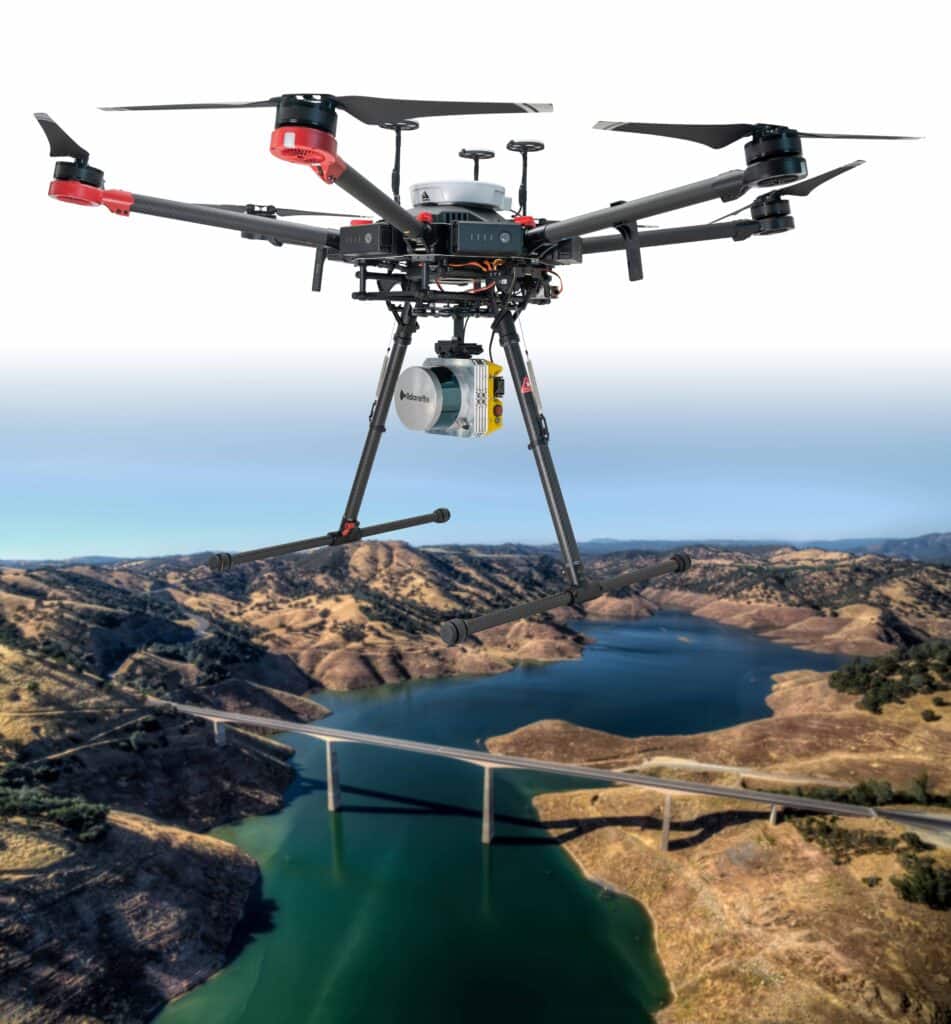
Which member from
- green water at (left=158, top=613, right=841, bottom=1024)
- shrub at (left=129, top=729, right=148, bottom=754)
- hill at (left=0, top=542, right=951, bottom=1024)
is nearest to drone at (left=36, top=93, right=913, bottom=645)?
green water at (left=158, top=613, right=841, bottom=1024)

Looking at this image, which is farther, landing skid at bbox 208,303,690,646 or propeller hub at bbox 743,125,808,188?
landing skid at bbox 208,303,690,646

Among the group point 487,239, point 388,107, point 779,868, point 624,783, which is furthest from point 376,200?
point 624,783

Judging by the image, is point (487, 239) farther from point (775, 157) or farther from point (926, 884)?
point (926, 884)

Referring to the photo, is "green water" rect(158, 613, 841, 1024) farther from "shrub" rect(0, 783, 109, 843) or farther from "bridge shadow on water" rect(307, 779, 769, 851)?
"shrub" rect(0, 783, 109, 843)

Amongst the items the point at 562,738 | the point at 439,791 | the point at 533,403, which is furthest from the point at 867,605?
the point at 533,403

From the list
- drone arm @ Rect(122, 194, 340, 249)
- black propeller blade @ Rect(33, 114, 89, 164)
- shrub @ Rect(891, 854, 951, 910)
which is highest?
black propeller blade @ Rect(33, 114, 89, 164)
